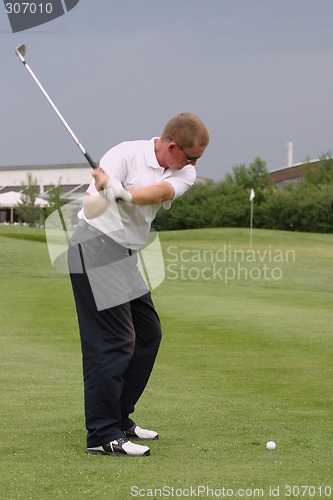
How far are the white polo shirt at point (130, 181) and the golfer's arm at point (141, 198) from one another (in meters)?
0.05

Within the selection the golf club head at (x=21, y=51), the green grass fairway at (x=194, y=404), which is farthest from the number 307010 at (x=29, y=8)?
the green grass fairway at (x=194, y=404)

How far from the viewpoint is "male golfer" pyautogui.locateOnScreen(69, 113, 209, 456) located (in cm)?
570

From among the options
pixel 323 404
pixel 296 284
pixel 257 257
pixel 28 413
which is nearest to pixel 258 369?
pixel 323 404

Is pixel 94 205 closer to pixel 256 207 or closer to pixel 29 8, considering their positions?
pixel 29 8

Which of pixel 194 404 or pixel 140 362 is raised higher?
pixel 140 362

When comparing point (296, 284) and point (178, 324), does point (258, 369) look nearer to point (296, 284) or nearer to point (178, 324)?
point (178, 324)

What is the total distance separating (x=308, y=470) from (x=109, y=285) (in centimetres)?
168

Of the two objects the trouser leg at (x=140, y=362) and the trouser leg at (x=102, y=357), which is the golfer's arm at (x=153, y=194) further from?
the trouser leg at (x=140, y=362)

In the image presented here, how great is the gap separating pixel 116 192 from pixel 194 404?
2495 mm

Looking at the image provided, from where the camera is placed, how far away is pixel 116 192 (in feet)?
18.0

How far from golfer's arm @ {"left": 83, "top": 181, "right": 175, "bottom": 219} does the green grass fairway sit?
147 cm

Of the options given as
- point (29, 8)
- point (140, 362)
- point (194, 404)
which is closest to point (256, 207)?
point (29, 8)

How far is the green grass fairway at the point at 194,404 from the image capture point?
491 cm

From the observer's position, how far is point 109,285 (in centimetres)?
591
